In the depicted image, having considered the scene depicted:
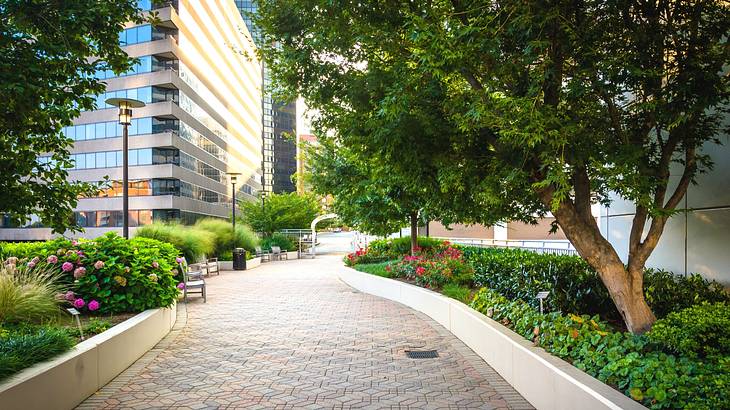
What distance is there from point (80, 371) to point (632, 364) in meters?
5.52

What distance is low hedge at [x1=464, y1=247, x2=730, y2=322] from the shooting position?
6.68 m

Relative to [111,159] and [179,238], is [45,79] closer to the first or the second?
[179,238]

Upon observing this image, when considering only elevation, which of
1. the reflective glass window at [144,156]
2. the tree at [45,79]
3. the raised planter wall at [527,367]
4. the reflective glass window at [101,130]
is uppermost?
the reflective glass window at [101,130]

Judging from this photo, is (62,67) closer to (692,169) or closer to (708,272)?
(692,169)

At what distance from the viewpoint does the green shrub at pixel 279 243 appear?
3516 cm

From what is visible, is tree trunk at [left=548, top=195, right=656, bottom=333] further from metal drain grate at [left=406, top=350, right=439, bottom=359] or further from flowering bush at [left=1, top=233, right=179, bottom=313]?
flowering bush at [left=1, top=233, right=179, bottom=313]

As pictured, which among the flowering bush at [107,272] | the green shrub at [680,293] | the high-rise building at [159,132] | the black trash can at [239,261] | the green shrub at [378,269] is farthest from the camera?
the high-rise building at [159,132]

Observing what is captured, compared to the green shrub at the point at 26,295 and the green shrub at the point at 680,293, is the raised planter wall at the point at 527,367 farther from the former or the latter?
the green shrub at the point at 26,295

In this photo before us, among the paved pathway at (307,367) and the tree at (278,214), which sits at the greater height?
the tree at (278,214)

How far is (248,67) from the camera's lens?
8688 centimetres

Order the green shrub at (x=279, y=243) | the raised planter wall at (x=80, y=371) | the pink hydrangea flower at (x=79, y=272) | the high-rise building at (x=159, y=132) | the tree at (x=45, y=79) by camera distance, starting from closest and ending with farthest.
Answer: the tree at (x=45, y=79)
the raised planter wall at (x=80, y=371)
the pink hydrangea flower at (x=79, y=272)
the green shrub at (x=279, y=243)
the high-rise building at (x=159, y=132)

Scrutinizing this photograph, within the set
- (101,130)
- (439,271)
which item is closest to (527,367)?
(439,271)

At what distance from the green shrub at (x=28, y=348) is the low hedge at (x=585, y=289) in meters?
6.06

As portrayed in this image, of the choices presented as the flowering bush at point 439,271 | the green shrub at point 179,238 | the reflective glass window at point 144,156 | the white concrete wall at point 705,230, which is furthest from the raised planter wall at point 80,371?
the reflective glass window at point 144,156
